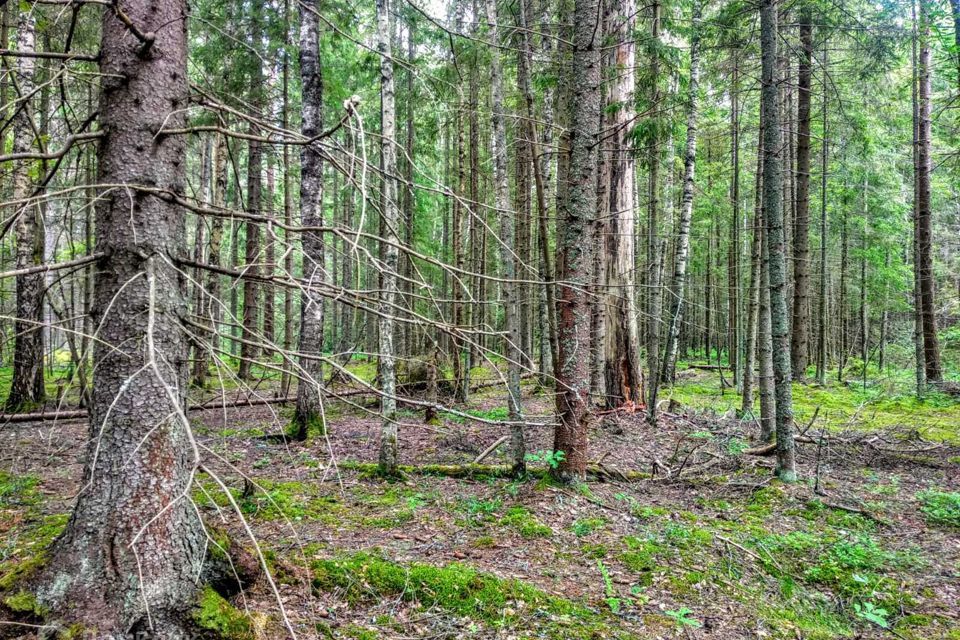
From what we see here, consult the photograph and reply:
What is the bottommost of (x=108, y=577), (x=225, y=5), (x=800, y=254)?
(x=108, y=577)

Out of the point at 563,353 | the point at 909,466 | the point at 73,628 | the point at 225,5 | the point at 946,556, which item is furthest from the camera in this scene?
the point at 225,5

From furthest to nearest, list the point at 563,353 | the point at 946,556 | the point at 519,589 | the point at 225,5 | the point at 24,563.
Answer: the point at 225,5 < the point at 563,353 < the point at 946,556 < the point at 519,589 < the point at 24,563

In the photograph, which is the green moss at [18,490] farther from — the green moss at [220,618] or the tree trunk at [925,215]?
the tree trunk at [925,215]

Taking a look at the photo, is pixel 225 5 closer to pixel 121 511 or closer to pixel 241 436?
pixel 241 436

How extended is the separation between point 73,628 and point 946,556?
6469 millimetres

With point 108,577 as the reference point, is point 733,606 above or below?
below

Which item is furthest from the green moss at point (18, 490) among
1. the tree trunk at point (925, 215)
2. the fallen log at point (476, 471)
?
the tree trunk at point (925, 215)

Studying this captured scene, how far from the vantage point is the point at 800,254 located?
1268 centimetres

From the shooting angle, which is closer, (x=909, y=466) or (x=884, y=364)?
(x=909, y=466)

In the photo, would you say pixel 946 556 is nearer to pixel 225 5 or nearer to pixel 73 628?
pixel 73 628

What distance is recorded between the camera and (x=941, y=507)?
5465 millimetres

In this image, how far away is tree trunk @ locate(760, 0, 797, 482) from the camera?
5.79 metres

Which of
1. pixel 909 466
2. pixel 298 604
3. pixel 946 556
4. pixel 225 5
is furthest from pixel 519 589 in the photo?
pixel 225 5

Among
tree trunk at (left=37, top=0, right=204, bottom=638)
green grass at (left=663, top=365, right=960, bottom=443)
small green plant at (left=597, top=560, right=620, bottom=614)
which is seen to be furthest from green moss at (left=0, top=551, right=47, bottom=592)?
green grass at (left=663, top=365, right=960, bottom=443)
